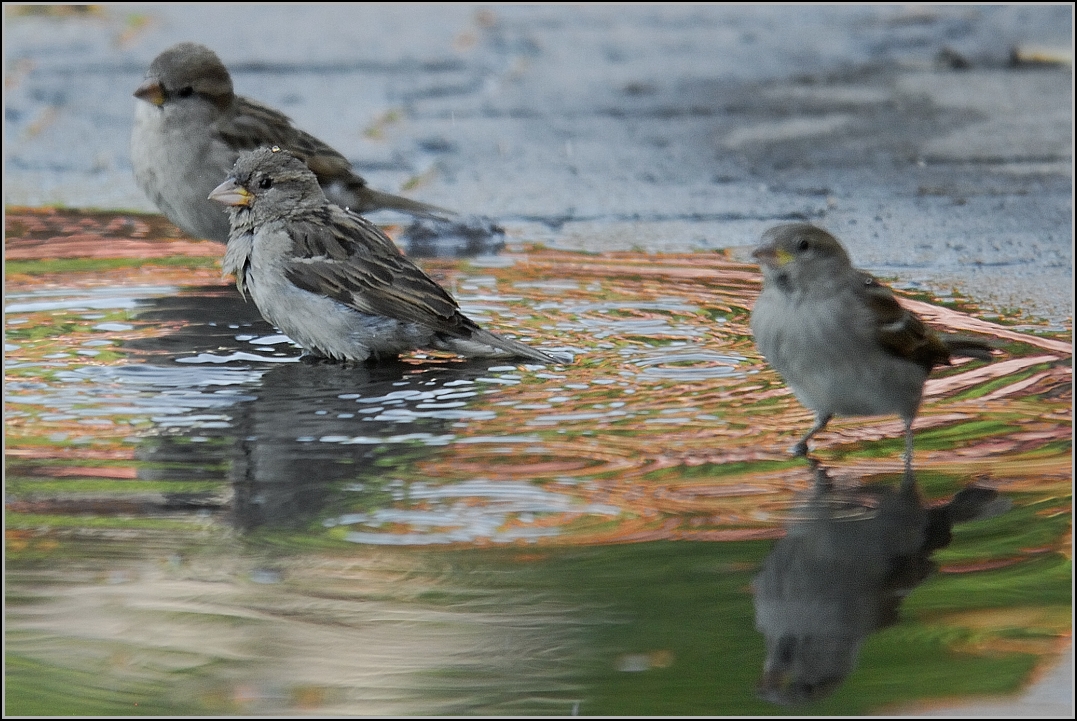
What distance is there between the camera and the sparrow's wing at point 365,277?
6098 mm

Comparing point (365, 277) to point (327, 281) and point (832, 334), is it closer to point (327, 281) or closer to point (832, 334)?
point (327, 281)

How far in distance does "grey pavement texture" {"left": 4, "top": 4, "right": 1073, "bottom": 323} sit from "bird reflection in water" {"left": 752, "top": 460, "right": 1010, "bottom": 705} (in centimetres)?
240

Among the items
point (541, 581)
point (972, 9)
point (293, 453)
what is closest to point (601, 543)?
point (541, 581)

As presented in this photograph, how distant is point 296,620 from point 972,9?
12206 mm

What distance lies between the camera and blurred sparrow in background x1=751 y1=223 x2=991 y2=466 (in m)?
4.75

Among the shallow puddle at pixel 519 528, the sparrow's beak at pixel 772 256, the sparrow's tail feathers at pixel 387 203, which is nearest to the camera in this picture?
the shallow puddle at pixel 519 528

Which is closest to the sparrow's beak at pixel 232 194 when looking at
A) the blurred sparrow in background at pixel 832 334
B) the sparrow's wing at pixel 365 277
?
the sparrow's wing at pixel 365 277

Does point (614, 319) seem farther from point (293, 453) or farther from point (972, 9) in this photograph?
point (972, 9)

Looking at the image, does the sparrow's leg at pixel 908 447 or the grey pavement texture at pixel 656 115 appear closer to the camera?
the sparrow's leg at pixel 908 447

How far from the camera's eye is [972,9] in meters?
14.6

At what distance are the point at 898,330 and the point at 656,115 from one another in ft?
21.3

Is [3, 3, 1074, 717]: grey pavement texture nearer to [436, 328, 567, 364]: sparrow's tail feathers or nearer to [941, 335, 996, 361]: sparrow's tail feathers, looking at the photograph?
[941, 335, 996, 361]: sparrow's tail feathers

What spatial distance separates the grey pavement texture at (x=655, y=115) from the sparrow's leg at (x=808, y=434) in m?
1.96

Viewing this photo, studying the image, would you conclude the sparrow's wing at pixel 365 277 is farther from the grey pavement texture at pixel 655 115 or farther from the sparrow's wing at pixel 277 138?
the grey pavement texture at pixel 655 115
